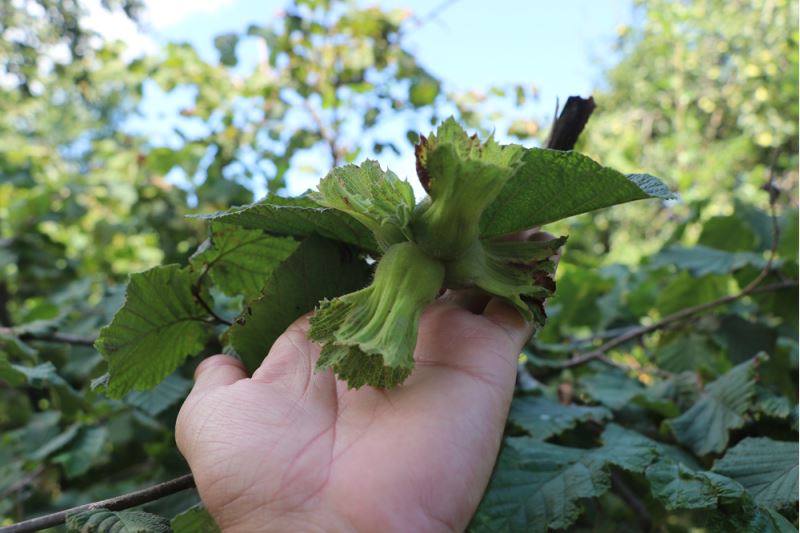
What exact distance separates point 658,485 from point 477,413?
427 mm

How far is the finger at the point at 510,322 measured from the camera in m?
0.82

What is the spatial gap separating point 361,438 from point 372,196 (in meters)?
0.29

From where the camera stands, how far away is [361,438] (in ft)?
2.36

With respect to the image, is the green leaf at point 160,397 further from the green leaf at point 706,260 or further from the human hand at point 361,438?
the green leaf at point 706,260

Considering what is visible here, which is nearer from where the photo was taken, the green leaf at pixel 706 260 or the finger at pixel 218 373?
the finger at pixel 218 373

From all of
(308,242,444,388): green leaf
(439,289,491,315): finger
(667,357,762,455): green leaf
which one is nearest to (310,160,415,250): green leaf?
(308,242,444,388): green leaf

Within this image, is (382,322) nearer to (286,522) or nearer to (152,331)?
(286,522)

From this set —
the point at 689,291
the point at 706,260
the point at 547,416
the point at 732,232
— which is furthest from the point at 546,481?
the point at 732,232

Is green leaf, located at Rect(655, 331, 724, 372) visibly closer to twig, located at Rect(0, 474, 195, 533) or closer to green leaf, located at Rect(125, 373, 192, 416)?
green leaf, located at Rect(125, 373, 192, 416)

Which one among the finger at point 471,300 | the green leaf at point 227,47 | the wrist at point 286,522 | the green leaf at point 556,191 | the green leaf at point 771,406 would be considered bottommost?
the wrist at point 286,522

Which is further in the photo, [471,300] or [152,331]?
[152,331]

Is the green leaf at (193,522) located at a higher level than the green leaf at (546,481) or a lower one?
lower

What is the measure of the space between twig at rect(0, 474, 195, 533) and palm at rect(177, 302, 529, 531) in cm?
9

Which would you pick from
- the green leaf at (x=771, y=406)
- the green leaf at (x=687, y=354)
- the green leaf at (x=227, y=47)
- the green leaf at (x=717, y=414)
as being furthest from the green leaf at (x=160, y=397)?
the green leaf at (x=227, y=47)
